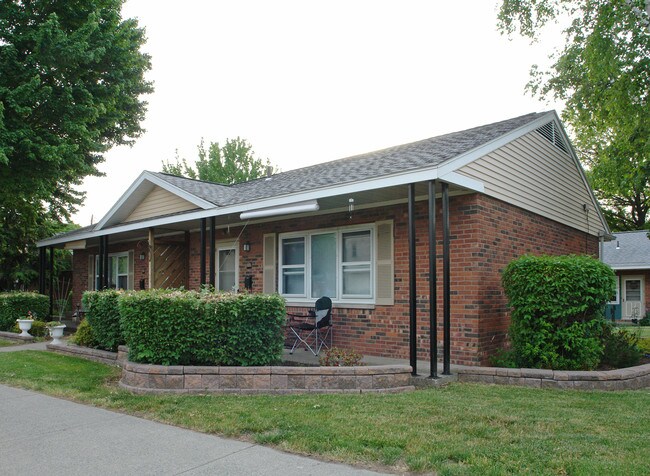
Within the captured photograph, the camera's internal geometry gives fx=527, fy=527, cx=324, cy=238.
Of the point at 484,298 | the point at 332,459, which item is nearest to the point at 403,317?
the point at 484,298

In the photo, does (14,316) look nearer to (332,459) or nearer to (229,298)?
(229,298)

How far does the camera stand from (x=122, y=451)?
14.8ft

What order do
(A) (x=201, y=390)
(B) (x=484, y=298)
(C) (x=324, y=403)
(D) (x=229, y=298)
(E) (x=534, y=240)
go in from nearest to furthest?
(C) (x=324, y=403) < (A) (x=201, y=390) < (D) (x=229, y=298) < (B) (x=484, y=298) < (E) (x=534, y=240)

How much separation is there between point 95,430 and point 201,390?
153cm

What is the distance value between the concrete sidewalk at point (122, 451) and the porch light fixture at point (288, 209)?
14.3 feet

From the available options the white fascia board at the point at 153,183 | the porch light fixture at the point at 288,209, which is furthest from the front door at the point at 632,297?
the white fascia board at the point at 153,183

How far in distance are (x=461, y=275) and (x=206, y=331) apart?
13.0 ft

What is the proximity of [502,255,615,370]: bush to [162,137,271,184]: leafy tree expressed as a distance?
3389 cm

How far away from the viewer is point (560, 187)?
11406 mm

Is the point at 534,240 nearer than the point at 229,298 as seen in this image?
No

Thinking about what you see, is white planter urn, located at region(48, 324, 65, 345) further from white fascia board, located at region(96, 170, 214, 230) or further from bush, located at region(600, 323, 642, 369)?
bush, located at region(600, 323, 642, 369)

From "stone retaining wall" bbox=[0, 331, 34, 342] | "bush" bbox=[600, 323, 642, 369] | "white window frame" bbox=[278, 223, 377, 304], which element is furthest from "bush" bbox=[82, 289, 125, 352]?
"bush" bbox=[600, 323, 642, 369]

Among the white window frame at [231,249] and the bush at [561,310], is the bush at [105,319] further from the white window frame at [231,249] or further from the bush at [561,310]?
the bush at [561,310]

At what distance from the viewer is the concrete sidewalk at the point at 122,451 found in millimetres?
4035
